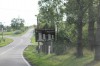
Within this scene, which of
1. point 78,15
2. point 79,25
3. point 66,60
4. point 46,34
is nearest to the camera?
point 78,15

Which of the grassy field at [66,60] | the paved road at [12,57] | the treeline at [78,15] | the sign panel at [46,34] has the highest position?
the treeline at [78,15]

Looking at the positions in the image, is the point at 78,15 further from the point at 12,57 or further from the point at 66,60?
the point at 12,57

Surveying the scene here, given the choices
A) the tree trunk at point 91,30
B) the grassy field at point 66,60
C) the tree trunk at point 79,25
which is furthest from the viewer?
the tree trunk at point 79,25

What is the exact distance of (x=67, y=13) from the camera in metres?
28.2

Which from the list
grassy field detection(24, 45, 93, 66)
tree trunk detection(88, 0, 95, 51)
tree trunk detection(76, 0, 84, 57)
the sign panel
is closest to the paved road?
grassy field detection(24, 45, 93, 66)

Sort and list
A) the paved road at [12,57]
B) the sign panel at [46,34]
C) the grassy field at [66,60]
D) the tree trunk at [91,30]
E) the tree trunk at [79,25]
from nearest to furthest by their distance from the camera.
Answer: the grassy field at [66,60]
the tree trunk at [91,30]
the tree trunk at [79,25]
the paved road at [12,57]
the sign panel at [46,34]

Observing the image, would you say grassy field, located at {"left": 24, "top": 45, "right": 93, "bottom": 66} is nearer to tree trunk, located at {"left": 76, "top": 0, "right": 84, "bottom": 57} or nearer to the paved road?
tree trunk, located at {"left": 76, "top": 0, "right": 84, "bottom": 57}

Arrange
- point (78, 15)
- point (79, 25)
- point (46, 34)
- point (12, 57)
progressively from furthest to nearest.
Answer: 1. point (12, 57)
2. point (46, 34)
3. point (79, 25)
4. point (78, 15)

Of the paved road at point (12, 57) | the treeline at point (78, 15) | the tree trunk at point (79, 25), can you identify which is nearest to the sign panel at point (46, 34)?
the paved road at point (12, 57)

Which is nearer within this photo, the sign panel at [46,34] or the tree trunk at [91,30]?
the tree trunk at [91,30]

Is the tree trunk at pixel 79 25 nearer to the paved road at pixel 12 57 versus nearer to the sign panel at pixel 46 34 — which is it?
the paved road at pixel 12 57

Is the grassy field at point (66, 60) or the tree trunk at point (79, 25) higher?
the tree trunk at point (79, 25)

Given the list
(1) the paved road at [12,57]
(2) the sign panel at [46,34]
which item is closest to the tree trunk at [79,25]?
(1) the paved road at [12,57]

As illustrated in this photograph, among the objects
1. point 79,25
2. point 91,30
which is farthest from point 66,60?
point 91,30
